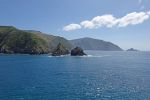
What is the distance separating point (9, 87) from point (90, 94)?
33.4 meters

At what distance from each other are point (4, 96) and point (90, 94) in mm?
29916

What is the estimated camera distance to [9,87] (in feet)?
313

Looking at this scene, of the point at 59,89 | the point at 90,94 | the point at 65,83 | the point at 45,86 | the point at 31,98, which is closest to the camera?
the point at 31,98

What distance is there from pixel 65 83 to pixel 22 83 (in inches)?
751

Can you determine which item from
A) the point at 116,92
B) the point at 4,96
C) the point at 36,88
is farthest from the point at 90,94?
the point at 4,96

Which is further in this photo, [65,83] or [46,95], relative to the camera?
[65,83]

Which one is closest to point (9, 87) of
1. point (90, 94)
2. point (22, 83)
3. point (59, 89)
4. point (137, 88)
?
point (22, 83)

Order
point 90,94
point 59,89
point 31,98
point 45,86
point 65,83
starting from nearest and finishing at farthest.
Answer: point 31,98 < point 90,94 < point 59,89 < point 45,86 < point 65,83

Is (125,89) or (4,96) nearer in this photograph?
(4,96)

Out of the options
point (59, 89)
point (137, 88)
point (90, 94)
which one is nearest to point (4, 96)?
point (59, 89)

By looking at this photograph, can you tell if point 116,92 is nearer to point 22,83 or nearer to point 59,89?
point 59,89

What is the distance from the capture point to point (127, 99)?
Result: 261ft

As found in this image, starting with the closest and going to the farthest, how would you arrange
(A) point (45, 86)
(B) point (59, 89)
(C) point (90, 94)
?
(C) point (90, 94) → (B) point (59, 89) → (A) point (45, 86)

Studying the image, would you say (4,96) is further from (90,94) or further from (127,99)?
(127,99)
